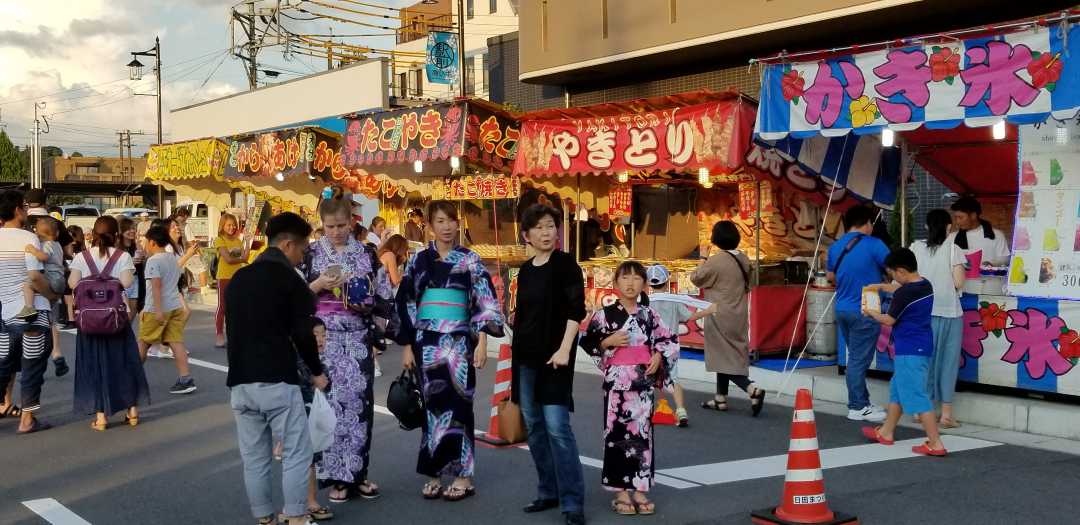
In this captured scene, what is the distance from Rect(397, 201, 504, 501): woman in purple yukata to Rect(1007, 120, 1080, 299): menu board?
16.7 ft

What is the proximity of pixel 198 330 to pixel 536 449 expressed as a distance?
11829mm

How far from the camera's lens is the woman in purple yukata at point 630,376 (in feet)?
18.7

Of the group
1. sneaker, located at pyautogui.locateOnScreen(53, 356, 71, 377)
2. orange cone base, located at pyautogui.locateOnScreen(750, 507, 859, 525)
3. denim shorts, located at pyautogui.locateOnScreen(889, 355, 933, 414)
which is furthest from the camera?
sneaker, located at pyautogui.locateOnScreen(53, 356, 71, 377)

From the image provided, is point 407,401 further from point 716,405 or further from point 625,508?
point 716,405

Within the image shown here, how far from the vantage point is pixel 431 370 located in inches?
239

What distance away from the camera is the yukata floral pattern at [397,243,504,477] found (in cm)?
605

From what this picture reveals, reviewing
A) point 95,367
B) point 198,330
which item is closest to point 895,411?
point 95,367

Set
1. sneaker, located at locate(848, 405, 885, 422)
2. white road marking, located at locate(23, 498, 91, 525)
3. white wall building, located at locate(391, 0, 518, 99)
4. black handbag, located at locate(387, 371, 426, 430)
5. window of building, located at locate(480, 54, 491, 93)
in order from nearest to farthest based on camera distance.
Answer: white road marking, located at locate(23, 498, 91, 525), black handbag, located at locate(387, 371, 426, 430), sneaker, located at locate(848, 405, 885, 422), window of building, located at locate(480, 54, 491, 93), white wall building, located at locate(391, 0, 518, 99)

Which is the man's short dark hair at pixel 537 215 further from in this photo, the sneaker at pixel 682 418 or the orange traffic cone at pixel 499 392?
the sneaker at pixel 682 418

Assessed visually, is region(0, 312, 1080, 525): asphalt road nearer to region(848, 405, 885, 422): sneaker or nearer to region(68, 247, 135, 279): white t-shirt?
region(848, 405, 885, 422): sneaker

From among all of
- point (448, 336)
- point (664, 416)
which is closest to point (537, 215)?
point (448, 336)

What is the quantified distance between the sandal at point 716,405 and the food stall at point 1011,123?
66.4 inches

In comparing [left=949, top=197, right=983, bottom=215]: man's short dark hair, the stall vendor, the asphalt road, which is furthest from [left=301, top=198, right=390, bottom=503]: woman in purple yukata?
the stall vendor

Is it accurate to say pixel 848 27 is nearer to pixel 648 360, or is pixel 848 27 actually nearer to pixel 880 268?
pixel 880 268
